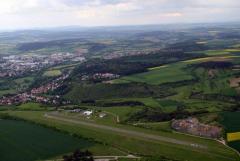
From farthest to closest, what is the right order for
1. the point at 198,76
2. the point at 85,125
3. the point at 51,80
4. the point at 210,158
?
1. the point at 51,80
2. the point at 198,76
3. the point at 85,125
4. the point at 210,158

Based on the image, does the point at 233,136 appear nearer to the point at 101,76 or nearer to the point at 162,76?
the point at 162,76

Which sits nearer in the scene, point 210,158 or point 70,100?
point 210,158

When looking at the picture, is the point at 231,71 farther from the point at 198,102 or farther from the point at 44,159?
the point at 44,159

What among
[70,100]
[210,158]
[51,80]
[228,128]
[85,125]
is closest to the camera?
[210,158]

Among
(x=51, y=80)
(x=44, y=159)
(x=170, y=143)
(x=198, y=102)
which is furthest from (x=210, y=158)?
(x=51, y=80)

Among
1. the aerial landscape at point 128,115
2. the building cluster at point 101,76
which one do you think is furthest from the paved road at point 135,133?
the building cluster at point 101,76

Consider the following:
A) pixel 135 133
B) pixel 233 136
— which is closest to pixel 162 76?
pixel 135 133
